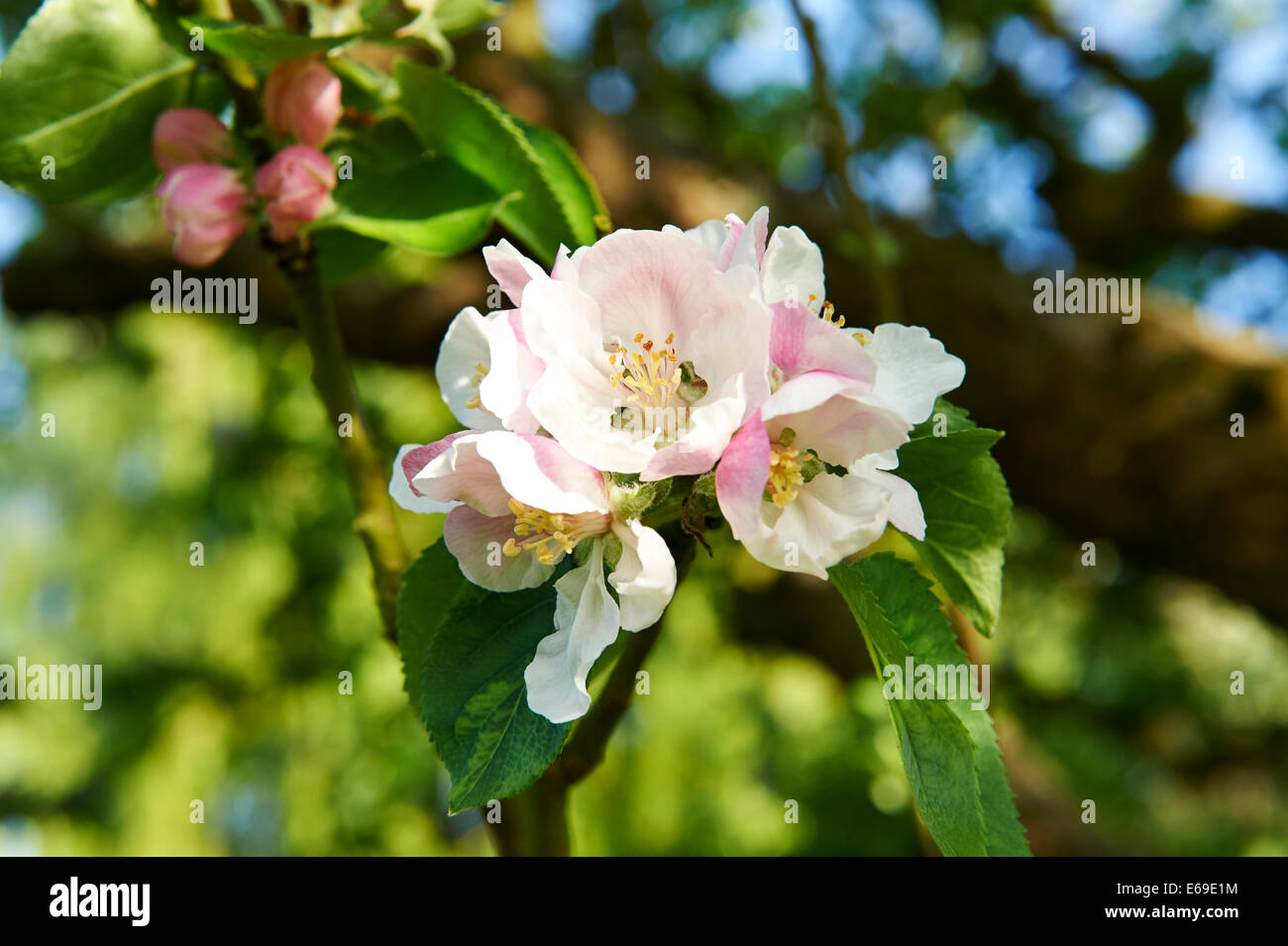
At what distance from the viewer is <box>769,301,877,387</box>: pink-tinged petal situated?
412mm

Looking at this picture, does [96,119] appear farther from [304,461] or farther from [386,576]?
[304,461]

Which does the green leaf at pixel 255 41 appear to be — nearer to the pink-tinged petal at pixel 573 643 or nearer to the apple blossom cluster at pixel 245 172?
the apple blossom cluster at pixel 245 172

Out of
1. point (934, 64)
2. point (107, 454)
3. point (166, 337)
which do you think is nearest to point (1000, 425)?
Answer: point (934, 64)

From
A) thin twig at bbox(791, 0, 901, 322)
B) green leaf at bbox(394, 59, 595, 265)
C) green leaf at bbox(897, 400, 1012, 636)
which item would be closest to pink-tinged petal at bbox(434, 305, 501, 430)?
green leaf at bbox(394, 59, 595, 265)

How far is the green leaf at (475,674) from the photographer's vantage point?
1.43ft

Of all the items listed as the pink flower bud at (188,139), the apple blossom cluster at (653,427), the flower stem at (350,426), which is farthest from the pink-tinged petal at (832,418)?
the pink flower bud at (188,139)

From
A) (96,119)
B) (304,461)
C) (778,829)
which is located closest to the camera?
(96,119)

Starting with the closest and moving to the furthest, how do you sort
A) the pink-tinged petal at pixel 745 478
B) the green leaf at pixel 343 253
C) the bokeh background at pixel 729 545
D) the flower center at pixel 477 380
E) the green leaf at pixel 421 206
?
1. the pink-tinged petal at pixel 745 478
2. the flower center at pixel 477 380
3. the green leaf at pixel 421 206
4. the green leaf at pixel 343 253
5. the bokeh background at pixel 729 545

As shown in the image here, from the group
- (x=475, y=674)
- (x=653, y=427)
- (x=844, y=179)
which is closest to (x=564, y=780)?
(x=475, y=674)

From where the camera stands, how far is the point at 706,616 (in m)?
2.68

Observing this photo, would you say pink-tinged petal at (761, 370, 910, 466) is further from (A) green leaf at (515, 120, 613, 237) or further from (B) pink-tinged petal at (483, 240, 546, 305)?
(A) green leaf at (515, 120, 613, 237)

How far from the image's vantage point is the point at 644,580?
0.41m

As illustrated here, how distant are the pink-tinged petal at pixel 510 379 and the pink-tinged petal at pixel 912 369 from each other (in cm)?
15
